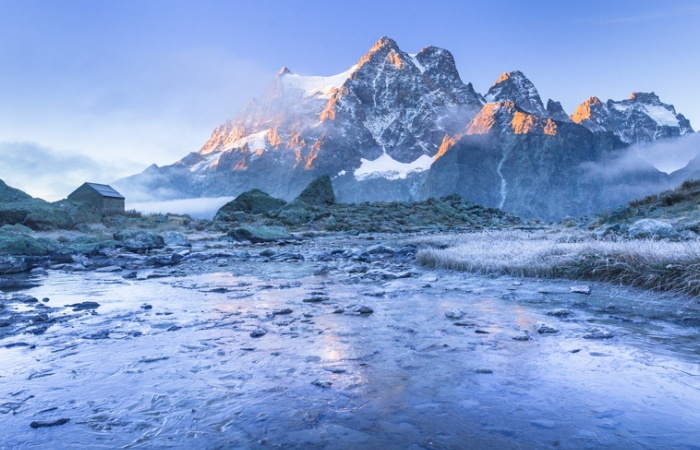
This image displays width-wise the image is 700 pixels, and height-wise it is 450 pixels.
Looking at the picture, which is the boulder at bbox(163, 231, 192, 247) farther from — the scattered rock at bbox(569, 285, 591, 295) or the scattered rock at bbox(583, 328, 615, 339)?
the scattered rock at bbox(583, 328, 615, 339)

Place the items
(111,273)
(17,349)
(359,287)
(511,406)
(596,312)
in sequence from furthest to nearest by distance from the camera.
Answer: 1. (111,273)
2. (359,287)
3. (596,312)
4. (17,349)
5. (511,406)

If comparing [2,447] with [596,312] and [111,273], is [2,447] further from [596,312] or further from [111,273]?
[111,273]

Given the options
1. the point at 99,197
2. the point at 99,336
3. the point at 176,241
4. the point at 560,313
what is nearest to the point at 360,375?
the point at 99,336

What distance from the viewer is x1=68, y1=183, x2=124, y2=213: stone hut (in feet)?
125

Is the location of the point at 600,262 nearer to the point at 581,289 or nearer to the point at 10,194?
the point at 581,289

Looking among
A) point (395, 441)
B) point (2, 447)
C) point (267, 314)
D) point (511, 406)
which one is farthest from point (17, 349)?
point (511, 406)

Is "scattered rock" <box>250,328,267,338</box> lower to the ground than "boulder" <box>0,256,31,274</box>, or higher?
lower

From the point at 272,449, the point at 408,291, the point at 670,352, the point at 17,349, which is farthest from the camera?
the point at 408,291

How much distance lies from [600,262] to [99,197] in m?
41.0

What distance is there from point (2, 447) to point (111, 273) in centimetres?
1007

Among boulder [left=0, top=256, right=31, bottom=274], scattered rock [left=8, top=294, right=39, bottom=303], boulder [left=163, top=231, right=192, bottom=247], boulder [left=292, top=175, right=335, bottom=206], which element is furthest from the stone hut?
scattered rock [left=8, top=294, right=39, bottom=303]

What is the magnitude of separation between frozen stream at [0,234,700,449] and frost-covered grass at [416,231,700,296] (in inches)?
23.2

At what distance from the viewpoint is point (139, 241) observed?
19.7m

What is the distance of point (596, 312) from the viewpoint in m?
5.75
